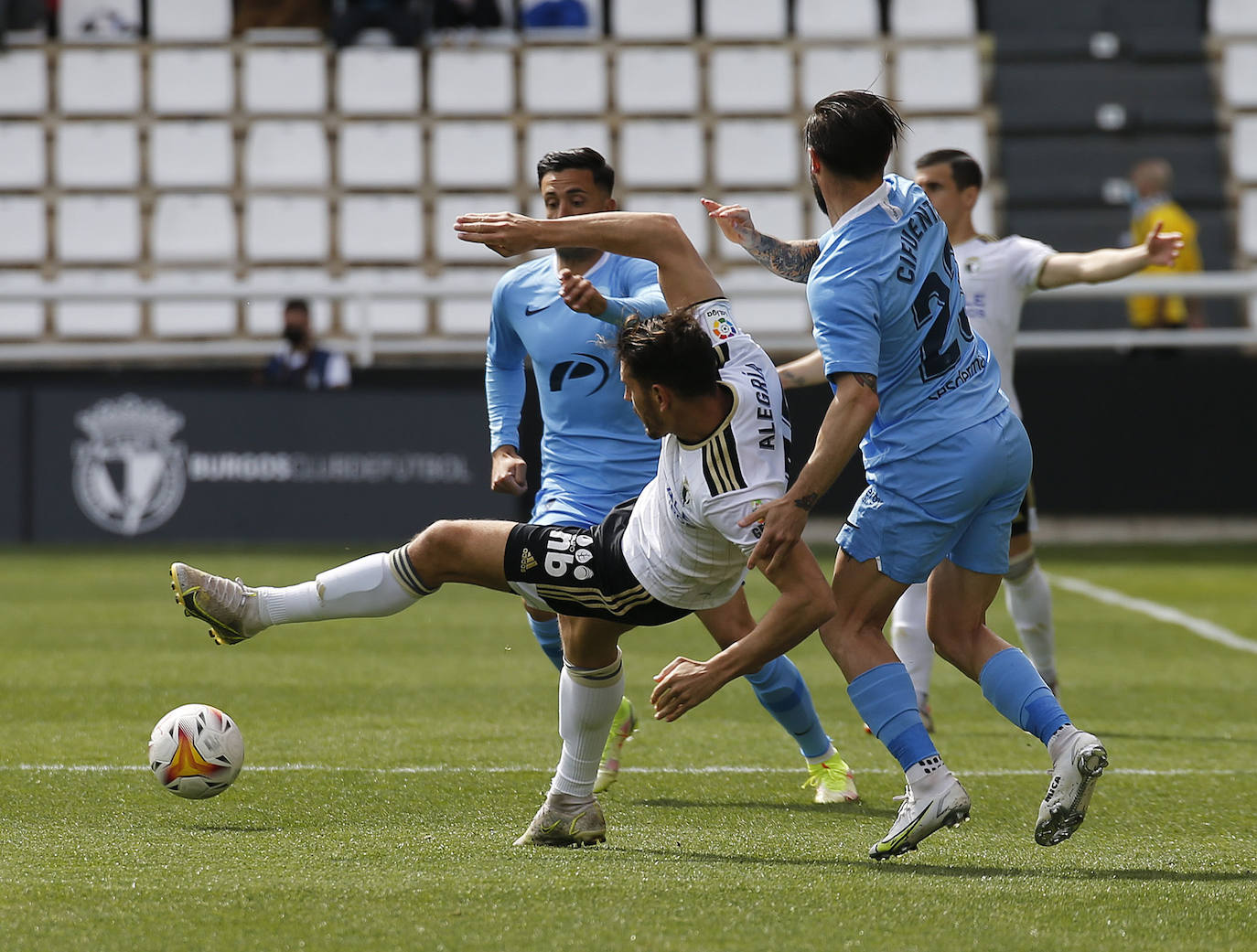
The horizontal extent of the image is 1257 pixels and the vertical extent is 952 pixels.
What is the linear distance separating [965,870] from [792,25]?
58.3 feet

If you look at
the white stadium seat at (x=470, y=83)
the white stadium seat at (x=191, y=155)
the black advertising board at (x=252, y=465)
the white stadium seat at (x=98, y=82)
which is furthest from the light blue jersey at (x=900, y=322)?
the white stadium seat at (x=98, y=82)

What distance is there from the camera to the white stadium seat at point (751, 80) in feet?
64.8

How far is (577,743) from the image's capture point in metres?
4.70

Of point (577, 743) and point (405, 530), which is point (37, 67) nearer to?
point (405, 530)

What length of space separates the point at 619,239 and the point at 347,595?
115 cm

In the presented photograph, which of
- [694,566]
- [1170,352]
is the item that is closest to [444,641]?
[694,566]

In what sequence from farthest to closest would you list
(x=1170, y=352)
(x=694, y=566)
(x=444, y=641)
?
(x=1170, y=352) < (x=444, y=641) < (x=694, y=566)

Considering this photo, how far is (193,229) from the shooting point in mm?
18766

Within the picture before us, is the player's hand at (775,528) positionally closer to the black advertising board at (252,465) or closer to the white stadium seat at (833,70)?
the black advertising board at (252,465)

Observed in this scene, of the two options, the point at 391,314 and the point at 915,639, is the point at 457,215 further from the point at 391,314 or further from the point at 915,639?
the point at 915,639

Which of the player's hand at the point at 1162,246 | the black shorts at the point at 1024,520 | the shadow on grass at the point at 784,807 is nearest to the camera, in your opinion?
the shadow on grass at the point at 784,807

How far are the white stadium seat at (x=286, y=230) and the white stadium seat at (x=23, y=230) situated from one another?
7.20 ft

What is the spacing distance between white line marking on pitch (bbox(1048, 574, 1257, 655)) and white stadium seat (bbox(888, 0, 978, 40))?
31.4ft

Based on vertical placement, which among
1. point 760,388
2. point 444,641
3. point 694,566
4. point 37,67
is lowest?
point 444,641
